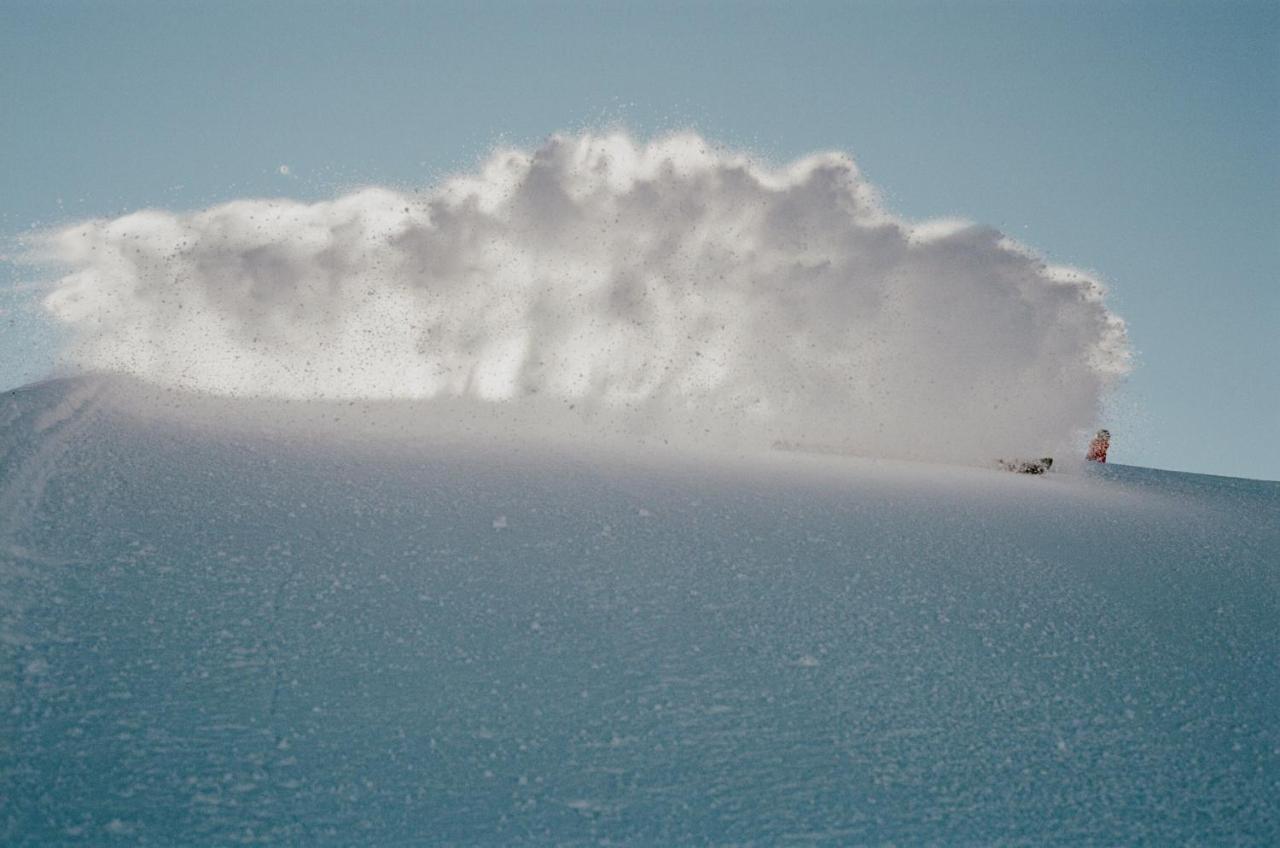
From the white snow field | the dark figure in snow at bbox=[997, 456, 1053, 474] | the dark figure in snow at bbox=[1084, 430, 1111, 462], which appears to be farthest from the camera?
the dark figure in snow at bbox=[1084, 430, 1111, 462]

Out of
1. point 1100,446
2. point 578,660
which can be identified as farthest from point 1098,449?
point 578,660

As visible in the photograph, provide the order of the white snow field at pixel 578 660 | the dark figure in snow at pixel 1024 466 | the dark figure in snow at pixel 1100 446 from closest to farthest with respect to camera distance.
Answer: the white snow field at pixel 578 660, the dark figure in snow at pixel 1024 466, the dark figure in snow at pixel 1100 446

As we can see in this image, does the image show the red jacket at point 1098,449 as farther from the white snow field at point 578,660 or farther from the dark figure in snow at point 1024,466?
the white snow field at point 578,660

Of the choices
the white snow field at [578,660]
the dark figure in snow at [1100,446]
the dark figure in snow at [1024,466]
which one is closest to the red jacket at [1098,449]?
the dark figure in snow at [1100,446]

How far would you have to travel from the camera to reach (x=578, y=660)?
3.89m

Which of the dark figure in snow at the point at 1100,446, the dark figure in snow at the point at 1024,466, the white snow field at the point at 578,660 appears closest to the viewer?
the white snow field at the point at 578,660

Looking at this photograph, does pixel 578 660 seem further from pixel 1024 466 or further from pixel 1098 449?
pixel 1098 449

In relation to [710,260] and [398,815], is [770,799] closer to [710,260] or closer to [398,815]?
[398,815]

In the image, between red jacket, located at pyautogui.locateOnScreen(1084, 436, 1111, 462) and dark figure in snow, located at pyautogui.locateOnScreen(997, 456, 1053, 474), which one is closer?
dark figure in snow, located at pyautogui.locateOnScreen(997, 456, 1053, 474)

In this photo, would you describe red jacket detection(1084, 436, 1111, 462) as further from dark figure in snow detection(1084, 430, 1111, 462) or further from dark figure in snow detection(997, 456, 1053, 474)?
dark figure in snow detection(997, 456, 1053, 474)

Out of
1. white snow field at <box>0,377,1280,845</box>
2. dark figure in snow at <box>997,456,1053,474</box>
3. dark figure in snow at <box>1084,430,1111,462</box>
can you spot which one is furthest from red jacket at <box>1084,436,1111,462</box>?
white snow field at <box>0,377,1280,845</box>

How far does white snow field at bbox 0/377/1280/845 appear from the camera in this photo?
306cm

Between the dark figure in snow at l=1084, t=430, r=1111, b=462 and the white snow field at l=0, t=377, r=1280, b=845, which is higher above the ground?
the dark figure in snow at l=1084, t=430, r=1111, b=462

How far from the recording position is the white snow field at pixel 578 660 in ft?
10.1
